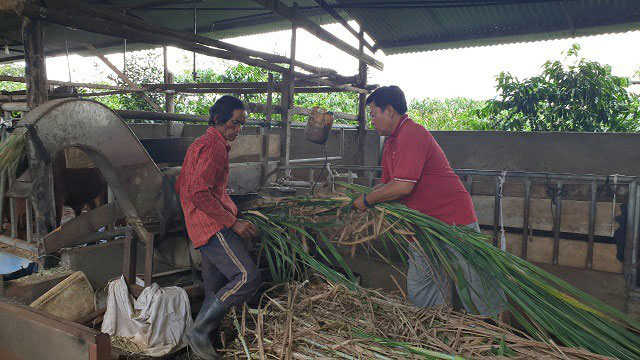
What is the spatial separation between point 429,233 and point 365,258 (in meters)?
1.83

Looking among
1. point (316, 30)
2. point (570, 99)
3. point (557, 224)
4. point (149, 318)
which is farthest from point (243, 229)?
point (570, 99)

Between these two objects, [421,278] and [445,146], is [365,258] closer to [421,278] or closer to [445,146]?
[421,278]

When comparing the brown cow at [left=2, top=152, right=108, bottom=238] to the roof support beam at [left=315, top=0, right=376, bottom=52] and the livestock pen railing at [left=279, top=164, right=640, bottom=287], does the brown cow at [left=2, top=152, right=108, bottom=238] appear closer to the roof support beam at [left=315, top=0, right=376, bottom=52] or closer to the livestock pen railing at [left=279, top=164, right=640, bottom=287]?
the roof support beam at [left=315, top=0, right=376, bottom=52]

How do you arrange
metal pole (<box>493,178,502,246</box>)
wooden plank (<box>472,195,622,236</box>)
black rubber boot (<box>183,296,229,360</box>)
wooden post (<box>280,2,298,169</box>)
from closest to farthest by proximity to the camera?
black rubber boot (<box>183,296,229,360</box>)
wooden plank (<box>472,195,622,236</box>)
metal pole (<box>493,178,502,246</box>)
wooden post (<box>280,2,298,169</box>)

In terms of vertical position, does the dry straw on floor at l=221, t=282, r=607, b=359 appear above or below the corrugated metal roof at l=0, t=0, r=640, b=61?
below

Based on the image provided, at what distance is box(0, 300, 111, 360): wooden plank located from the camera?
1.58 meters

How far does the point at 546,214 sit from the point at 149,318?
10.8 ft

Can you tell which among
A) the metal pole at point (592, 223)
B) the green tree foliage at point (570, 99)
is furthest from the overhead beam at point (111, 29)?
the green tree foliage at point (570, 99)

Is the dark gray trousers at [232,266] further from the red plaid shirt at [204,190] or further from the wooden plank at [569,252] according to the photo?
the wooden plank at [569,252]

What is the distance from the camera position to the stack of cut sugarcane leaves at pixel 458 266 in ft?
6.34

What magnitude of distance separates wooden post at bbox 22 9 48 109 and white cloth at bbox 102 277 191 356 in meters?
1.33

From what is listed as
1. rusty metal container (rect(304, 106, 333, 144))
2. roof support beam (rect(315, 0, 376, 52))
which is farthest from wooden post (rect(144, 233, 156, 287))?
roof support beam (rect(315, 0, 376, 52))

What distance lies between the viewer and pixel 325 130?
13.8ft

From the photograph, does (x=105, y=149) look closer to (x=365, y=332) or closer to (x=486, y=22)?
(x=365, y=332)
